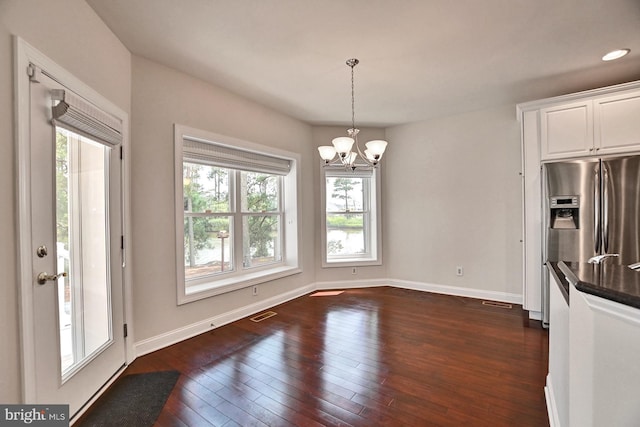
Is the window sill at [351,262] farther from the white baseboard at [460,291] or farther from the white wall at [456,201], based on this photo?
the white baseboard at [460,291]

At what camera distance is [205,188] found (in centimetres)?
346

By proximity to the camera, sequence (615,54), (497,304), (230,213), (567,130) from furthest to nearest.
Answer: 1. (497,304)
2. (230,213)
3. (567,130)
4. (615,54)

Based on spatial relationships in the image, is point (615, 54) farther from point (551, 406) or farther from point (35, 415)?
point (35, 415)

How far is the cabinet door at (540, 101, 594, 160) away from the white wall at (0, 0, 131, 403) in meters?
4.37

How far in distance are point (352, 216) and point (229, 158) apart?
7.96 feet

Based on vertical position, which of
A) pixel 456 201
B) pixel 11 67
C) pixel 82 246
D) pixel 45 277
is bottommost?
pixel 45 277

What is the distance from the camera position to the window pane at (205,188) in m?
3.27

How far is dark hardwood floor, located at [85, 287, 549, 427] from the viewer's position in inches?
71.7

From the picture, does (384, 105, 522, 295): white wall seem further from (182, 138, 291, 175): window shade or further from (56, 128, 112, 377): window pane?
(56, 128, 112, 377): window pane

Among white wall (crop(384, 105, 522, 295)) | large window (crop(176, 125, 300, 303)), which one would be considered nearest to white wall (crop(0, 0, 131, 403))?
large window (crop(176, 125, 300, 303))

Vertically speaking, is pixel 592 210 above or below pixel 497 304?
above

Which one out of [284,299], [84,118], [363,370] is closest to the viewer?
[84,118]

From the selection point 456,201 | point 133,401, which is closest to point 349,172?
point 456,201

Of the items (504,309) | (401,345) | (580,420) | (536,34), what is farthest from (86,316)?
(504,309)
